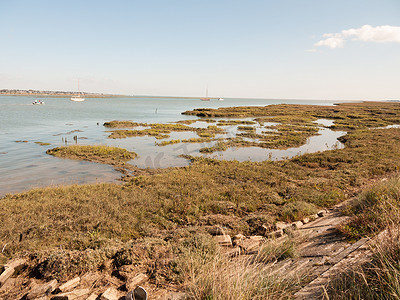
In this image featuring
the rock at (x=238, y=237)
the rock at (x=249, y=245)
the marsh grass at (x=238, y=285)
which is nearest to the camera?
the marsh grass at (x=238, y=285)

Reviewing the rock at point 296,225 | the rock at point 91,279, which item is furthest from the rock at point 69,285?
the rock at point 296,225

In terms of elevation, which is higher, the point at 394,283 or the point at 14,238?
the point at 394,283

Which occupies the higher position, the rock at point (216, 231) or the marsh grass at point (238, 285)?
the marsh grass at point (238, 285)

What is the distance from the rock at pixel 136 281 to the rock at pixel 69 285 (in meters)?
1.22

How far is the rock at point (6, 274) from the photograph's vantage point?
5.40 m

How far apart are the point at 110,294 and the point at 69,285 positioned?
110 cm

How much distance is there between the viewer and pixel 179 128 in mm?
46500

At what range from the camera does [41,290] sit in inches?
194

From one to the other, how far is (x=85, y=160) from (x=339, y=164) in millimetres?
23596

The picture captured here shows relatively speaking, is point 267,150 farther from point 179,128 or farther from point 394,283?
point 394,283

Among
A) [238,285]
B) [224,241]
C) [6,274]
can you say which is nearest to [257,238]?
[224,241]

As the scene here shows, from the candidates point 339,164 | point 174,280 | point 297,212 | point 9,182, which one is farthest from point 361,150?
point 9,182

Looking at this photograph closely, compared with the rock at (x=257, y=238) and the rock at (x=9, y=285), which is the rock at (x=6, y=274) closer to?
the rock at (x=9, y=285)

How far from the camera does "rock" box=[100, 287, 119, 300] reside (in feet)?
15.2
